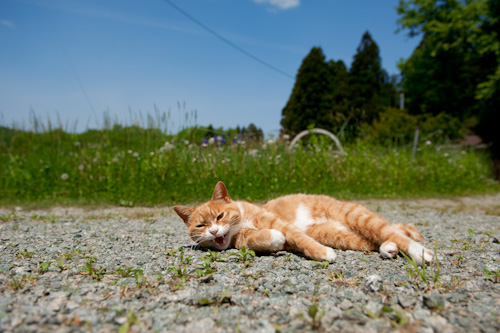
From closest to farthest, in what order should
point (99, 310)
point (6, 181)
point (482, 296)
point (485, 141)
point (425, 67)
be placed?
point (99, 310), point (482, 296), point (6, 181), point (485, 141), point (425, 67)

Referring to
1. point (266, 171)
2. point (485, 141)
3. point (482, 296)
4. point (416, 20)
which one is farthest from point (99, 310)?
point (416, 20)

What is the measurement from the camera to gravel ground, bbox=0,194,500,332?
5.74 feet

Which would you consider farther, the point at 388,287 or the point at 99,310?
the point at 388,287

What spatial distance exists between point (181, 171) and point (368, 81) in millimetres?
34266

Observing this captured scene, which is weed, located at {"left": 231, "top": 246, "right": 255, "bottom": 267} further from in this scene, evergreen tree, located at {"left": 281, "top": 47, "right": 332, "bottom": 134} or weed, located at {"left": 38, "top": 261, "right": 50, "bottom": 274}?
evergreen tree, located at {"left": 281, "top": 47, "right": 332, "bottom": 134}

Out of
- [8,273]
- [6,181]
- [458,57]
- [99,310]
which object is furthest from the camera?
[458,57]

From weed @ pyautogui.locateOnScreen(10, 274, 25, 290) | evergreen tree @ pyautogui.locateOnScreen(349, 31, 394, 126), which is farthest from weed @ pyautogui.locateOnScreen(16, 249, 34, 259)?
evergreen tree @ pyautogui.locateOnScreen(349, 31, 394, 126)

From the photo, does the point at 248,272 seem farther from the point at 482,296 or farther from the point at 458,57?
the point at 458,57

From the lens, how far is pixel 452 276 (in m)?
2.31

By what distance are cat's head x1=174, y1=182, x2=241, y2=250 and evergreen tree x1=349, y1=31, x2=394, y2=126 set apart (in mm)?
26822

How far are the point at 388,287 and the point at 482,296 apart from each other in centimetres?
55

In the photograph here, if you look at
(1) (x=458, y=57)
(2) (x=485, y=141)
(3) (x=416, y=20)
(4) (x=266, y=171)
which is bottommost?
(4) (x=266, y=171)

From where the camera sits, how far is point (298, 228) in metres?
3.33

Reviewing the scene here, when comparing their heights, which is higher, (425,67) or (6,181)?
(425,67)
